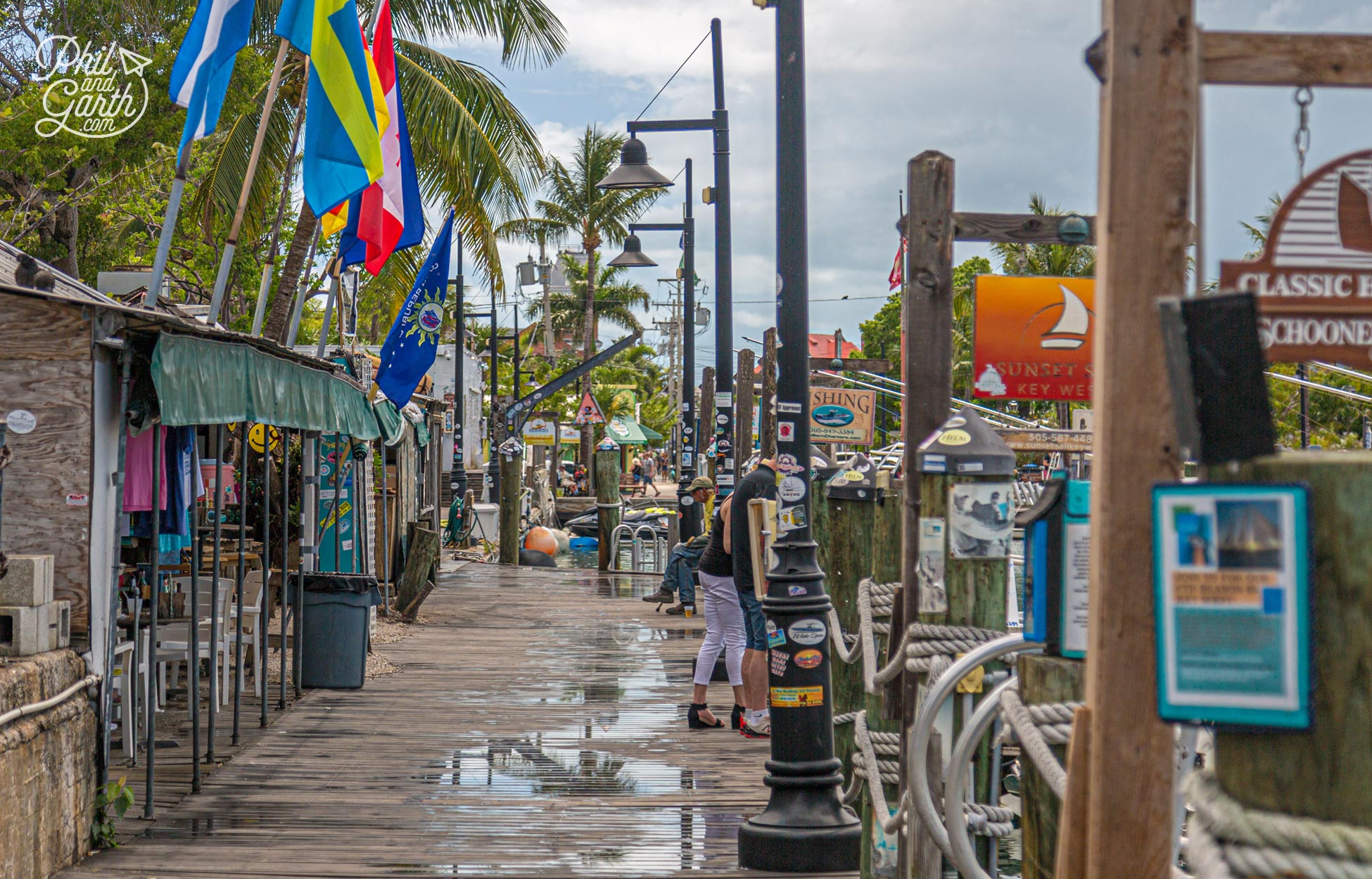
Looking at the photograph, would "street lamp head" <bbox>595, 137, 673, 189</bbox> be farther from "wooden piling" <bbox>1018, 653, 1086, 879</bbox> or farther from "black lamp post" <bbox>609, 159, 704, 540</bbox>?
"wooden piling" <bbox>1018, 653, 1086, 879</bbox>

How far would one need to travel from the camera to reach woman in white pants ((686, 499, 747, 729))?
9859 mm

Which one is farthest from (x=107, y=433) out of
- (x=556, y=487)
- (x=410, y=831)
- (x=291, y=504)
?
(x=556, y=487)

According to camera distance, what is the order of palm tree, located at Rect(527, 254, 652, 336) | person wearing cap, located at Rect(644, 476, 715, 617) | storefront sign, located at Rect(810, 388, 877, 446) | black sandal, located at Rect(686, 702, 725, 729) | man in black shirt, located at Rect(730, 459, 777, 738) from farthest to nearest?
palm tree, located at Rect(527, 254, 652, 336)
person wearing cap, located at Rect(644, 476, 715, 617)
storefront sign, located at Rect(810, 388, 877, 446)
black sandal, located at Rect(686, 702, 725, 729)
man in black shirt, located at Rect(730, 459, 777, 738)

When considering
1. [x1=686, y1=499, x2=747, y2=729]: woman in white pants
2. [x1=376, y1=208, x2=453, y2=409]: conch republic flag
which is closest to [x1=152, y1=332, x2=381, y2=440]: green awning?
[x1=376, y1=208, x2=453, y2=409]: conch republic flag

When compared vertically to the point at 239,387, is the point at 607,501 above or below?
below

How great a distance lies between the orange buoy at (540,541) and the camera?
90.7 feet

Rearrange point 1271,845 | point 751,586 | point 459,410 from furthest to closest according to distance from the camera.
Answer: point 459,410, point 751,586, point 1271,845

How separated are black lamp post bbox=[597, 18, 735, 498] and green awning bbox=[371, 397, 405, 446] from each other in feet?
11.5

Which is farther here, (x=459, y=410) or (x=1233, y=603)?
(x=459, y=410)

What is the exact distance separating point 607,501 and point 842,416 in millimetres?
7479

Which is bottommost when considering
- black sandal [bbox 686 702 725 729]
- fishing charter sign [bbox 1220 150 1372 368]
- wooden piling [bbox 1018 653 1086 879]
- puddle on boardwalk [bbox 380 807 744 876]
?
puddle on boardwalk [bbox 380 807 744 876]

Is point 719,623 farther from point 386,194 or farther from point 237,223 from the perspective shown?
point 386,194

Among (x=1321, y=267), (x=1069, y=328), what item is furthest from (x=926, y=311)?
→ (x=1321, y=267)

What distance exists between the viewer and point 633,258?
20.8 meters
